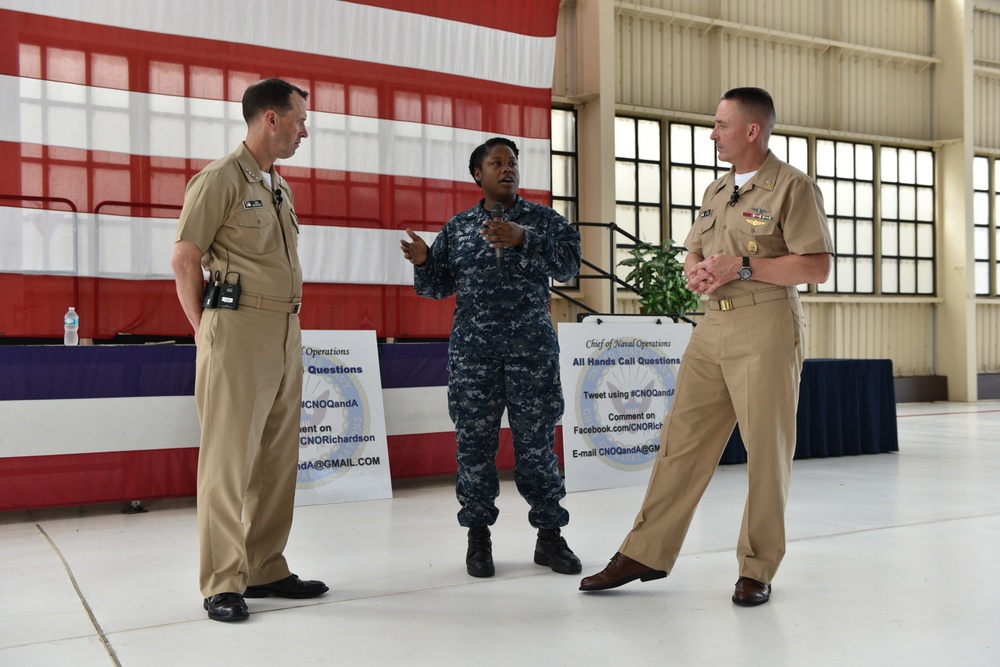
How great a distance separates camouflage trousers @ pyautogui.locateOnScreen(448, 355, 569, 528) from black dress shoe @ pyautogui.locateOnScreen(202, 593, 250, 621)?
2.81 ft

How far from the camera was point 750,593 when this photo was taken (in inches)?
108

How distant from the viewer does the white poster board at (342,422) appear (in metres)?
4.85

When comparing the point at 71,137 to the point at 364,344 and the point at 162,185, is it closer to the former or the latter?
the point at 162,185

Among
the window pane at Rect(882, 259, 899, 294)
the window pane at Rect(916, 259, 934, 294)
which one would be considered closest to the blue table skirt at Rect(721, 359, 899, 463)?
the window pane at Rect(882, 259, 899, 294)

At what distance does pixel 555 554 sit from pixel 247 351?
1.29 metres

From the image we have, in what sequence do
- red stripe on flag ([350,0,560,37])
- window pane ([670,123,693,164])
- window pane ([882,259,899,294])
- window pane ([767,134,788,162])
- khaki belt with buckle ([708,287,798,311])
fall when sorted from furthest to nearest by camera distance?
window pane ([882,259,899,294]) < window pane ([767,134,788,162]) < window pane ([670,123,693,164]) < red stripe on flag ([350,0,560,37]) < khaki belt with buckle ([708,287,798,311])

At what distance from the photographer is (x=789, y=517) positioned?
4.29m

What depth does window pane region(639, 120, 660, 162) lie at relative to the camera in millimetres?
10898

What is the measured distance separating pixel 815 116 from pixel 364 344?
922 centimetres

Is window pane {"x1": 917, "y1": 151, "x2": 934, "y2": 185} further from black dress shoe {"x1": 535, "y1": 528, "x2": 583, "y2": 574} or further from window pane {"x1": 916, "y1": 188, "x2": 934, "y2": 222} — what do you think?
black dress shoe {"x1": 535, "y1": 528, "x2": 583, "y2": 574}

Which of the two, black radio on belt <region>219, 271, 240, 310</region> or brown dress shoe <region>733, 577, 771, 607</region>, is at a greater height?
black radio on belt <region>219, 271, 240, 310</region>

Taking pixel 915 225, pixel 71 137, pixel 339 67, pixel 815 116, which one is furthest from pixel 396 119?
pixel 915 225

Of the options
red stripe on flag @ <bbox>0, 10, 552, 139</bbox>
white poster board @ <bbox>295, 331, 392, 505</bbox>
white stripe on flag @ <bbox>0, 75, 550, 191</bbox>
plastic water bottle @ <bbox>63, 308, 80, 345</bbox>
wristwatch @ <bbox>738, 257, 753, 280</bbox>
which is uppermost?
red stripe on flag @ <bbox>0, 10, 552, 139</bbox>

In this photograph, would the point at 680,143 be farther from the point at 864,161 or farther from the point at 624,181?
the point at 864,161
